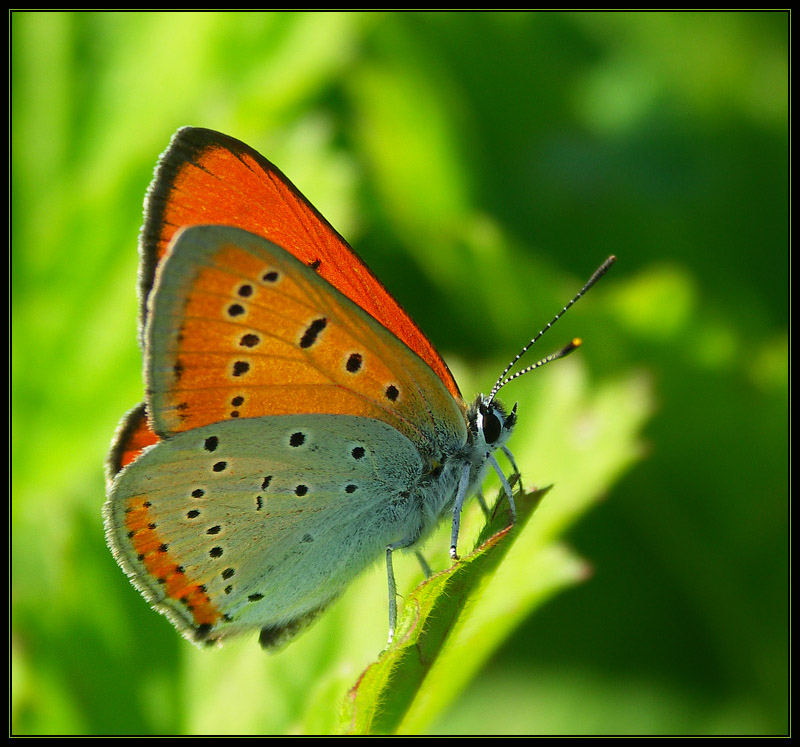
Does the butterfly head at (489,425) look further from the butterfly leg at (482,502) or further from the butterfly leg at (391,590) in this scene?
the butterfly leg at (391,590)

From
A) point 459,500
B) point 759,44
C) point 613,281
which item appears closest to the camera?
point 459,500

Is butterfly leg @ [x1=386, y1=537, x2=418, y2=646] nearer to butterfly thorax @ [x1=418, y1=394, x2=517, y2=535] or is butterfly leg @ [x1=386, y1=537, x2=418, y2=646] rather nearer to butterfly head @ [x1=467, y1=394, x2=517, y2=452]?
butterfly thorax @ [x1=418, y1=394, x2=517, y2=535]

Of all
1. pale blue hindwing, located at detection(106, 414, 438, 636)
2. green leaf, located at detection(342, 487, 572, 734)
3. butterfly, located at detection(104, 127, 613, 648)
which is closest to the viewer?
green leaf, located at detection(342, 487, 572, 734)

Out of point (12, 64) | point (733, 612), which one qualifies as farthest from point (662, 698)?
point (12, 64)

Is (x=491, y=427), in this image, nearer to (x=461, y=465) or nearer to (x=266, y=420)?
(x=461, y=465)

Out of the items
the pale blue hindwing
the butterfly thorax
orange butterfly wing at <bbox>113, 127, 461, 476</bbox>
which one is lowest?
the butterfly thorax

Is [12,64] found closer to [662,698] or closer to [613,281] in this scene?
[613,281]

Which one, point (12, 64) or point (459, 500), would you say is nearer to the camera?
point (459, 500)

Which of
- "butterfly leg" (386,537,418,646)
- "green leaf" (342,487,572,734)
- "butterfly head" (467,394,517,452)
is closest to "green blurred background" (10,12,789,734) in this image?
"butterfly leg" (386,537,418,646)
